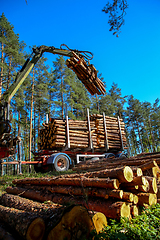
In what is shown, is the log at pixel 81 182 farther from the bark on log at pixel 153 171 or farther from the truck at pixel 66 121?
the truck at pixel 66 121

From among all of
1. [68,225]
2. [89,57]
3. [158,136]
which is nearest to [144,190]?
[68,225]

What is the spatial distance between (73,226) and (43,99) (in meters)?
23.4

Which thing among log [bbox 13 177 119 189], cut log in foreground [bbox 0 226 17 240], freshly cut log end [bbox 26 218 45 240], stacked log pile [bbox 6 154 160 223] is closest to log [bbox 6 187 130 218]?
stacked log pile [bbox 6 154 160 223]

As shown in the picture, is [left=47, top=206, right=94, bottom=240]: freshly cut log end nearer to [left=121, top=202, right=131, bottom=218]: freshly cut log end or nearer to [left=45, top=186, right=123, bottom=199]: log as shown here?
[left=45, top=186, right=123, bottom=199]: log

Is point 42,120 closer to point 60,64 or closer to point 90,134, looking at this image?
point 60,64

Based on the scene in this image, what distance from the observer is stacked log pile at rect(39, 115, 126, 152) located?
10.1m

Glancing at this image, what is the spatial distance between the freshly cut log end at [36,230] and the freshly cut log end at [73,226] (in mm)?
164

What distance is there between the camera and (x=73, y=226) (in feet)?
7.53

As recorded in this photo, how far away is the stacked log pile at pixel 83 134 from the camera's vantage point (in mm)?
10062

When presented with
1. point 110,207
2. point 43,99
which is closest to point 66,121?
point 110,207

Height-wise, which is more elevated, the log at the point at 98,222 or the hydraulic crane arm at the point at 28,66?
the hydraulic crane arm at the point at 28,66

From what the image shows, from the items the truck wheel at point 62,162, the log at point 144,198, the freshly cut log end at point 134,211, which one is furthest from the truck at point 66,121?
the freshly cut log end at point 134,211

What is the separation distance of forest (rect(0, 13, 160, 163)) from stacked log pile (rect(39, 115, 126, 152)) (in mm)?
2499

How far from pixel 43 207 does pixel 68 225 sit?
1177 mm
